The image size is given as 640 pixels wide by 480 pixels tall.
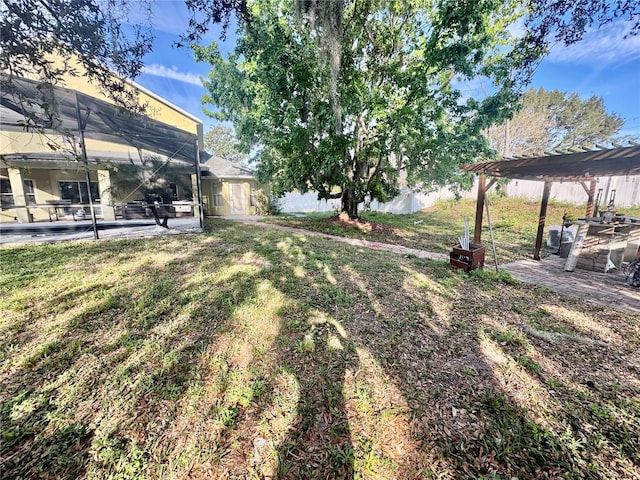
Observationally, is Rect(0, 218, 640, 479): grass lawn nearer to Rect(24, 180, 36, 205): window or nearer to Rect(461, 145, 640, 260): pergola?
Rect(461, 145, 640, 260): pergola

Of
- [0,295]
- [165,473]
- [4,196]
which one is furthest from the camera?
[4,196]

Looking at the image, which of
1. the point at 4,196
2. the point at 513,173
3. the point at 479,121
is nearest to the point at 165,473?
the point at 513,173

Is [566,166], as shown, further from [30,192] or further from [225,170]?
[30,192]

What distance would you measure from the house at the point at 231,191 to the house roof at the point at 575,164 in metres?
11.1

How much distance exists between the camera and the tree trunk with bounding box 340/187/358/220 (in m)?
10.9

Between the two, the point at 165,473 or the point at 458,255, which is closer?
the point at 165,473

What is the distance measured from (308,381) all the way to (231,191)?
524 inches

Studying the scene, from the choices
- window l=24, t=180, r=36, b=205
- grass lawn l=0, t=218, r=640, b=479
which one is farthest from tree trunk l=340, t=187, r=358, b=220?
window l=24, t=180, r=36, b=205

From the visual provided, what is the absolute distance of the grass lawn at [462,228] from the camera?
25.6 ft

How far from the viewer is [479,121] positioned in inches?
308

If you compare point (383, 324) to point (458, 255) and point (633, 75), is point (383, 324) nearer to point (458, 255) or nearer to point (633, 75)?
point (458, 255)

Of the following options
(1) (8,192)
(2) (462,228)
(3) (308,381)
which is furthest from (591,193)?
(1) (8,192)

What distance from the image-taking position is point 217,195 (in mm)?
14023

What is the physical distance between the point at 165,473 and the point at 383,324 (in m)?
2.36
